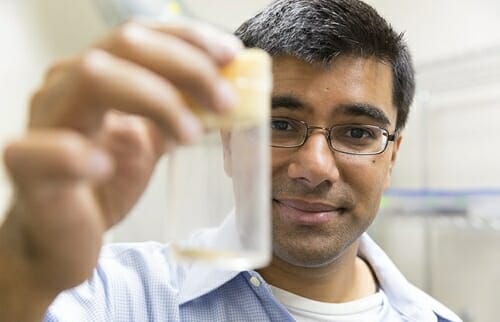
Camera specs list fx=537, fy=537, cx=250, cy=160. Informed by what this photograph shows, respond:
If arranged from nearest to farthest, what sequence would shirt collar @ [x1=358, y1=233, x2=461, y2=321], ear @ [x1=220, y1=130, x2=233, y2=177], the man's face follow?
ear @ [x1=220, y1=130, x2=233, y2=177] < the man's face < shirt collar @ [x1=358, y1=233, x2=461, y2=321]

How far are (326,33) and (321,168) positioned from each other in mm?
265

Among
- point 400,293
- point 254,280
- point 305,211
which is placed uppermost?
point 305,211

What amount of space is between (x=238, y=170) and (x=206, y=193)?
7cm

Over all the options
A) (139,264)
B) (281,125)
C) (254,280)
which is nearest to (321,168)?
(281,125)

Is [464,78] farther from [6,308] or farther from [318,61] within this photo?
[6,308]

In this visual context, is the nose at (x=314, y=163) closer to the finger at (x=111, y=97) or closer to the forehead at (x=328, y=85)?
the forehead at (x=328, y=85)

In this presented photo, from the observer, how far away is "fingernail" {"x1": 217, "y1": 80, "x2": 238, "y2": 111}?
18.1 inches

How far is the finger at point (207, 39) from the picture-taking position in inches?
18.8

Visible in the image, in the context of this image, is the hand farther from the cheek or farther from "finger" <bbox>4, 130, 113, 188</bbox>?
the cheek

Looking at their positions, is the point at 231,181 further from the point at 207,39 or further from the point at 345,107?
the point at 345,107

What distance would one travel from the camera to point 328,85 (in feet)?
3.18

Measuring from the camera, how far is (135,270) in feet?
3.27

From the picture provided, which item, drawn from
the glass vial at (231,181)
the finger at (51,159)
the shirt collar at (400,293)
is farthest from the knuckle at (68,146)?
the shirt collar at (400,293)

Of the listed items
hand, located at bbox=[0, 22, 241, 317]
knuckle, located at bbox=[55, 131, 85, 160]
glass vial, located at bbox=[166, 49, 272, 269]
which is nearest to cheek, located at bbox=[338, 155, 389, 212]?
glass vial, located at bbox=[166, 49, 272, 269]
